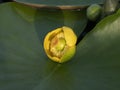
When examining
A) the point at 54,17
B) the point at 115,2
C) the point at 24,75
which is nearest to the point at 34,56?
the point at 24,75

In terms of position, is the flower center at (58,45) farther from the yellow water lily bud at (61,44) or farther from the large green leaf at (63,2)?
the large green leaf at (63,2)

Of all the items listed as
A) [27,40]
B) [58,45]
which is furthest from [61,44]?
[27,40]

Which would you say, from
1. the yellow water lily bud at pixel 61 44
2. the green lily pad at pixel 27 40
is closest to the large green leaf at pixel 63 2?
the green lily pad at pixel 27 40

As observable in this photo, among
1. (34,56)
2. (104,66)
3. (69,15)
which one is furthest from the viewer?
(69,15)

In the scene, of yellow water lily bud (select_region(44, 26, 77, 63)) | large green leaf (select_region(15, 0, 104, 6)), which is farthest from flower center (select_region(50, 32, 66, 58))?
large green leaf (select_region(15, 0, 104, 6))

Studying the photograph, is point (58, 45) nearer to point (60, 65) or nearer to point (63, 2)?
point (60, 65)

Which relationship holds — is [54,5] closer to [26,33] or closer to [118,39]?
[26,33]
